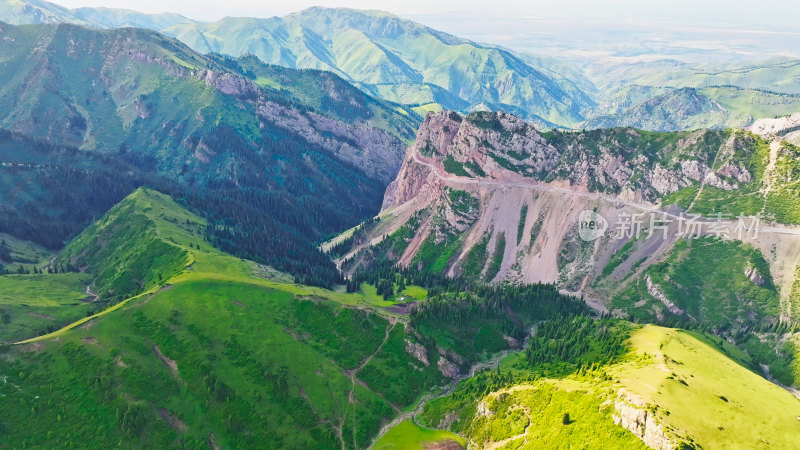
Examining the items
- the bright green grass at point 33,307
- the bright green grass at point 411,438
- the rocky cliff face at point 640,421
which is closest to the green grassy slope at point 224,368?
the bright green grass at point 411,438

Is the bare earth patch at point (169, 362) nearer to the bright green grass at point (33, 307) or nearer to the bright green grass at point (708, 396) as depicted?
the bright green grass at point (33, 307)

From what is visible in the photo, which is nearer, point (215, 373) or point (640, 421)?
point (640, 421)

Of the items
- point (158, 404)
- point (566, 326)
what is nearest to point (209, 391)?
point (158, 404)

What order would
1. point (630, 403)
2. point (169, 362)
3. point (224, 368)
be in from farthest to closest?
1. point (224, 368)
2. point (169, 362)
3. point (630, 403)

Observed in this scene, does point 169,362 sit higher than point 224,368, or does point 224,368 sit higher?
point 169,362

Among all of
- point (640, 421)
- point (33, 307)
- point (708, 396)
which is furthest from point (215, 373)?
point (708, 396)

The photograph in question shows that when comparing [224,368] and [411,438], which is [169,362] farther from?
[411,438]

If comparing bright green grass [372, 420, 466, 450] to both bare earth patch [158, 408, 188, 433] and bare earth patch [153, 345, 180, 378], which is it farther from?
bare earth patch [153, 345, 180, 378]

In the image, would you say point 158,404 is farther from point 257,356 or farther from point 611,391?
point 611,391
